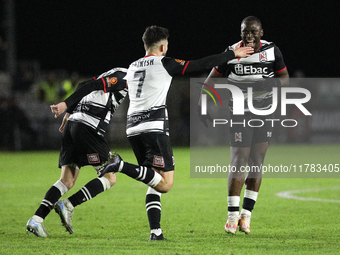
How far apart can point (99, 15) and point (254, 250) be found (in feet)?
85.3

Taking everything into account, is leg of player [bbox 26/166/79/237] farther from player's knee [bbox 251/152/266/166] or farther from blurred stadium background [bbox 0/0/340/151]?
blurred stadium background [bbox 0/0/340/151]

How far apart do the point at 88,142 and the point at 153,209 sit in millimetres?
1080

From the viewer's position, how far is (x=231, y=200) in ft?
20.2

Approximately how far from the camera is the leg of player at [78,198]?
5570 mm

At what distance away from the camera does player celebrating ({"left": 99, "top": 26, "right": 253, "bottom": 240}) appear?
5473 millimetres

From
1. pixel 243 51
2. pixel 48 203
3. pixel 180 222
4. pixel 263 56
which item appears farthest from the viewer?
pixel 180 222

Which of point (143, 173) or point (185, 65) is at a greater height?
point (185, 65)

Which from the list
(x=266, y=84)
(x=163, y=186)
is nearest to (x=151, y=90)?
(x=163, y=186)

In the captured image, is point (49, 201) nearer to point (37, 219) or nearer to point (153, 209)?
point (37, 219)

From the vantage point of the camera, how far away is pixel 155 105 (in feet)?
18.2

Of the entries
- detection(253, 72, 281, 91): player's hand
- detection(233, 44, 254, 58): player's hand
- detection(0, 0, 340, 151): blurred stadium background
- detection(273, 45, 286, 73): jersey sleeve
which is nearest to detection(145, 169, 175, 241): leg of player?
detection(233, 44, 254, 58): player's hand

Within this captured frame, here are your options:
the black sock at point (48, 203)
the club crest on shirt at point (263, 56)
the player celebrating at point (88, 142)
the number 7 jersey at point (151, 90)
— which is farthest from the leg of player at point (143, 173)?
the club crest on shirt at point (263, 56)

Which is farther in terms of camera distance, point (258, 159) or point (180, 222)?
point (180, 222)

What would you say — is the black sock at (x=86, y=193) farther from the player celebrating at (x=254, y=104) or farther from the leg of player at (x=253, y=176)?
the leg of player at (x=253, y=176)
